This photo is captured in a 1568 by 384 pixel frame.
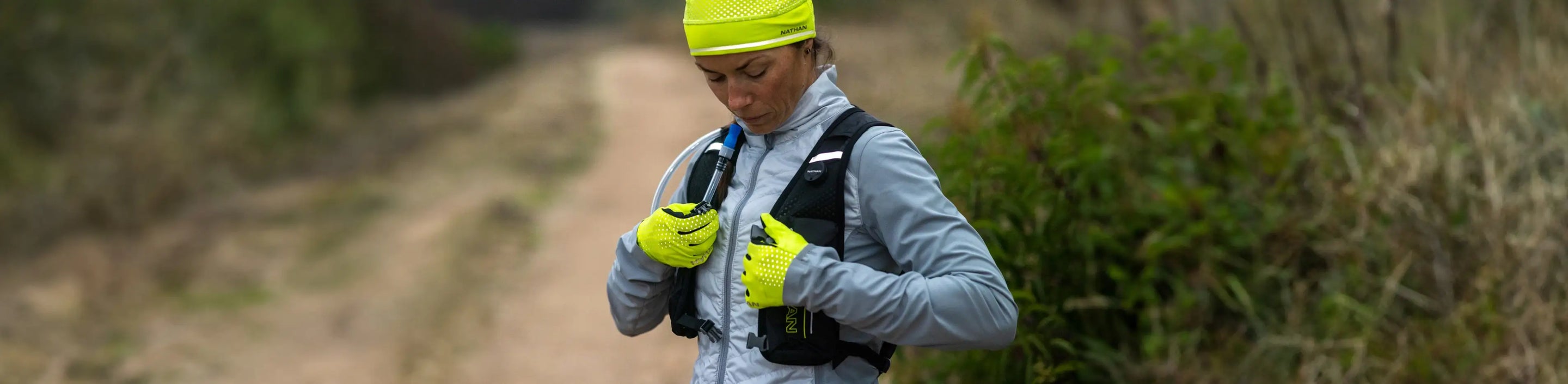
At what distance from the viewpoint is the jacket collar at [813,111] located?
82.4 inches

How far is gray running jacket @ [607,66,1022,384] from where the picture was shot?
1898mm

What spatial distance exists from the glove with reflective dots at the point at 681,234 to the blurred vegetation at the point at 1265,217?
1.36 m

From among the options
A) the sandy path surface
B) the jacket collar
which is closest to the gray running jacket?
the jacket collar

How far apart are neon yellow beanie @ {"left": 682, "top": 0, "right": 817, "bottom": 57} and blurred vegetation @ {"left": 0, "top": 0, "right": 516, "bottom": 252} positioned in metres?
8.09

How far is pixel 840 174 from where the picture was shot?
199 cm

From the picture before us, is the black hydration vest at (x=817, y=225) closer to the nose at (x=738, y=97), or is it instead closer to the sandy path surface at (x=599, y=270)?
the nose at (x=738, y=97)

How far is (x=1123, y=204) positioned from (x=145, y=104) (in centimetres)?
817

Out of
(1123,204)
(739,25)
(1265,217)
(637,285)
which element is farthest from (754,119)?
(1265,217)

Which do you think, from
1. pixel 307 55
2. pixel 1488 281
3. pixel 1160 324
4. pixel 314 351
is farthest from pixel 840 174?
pixel 307 55

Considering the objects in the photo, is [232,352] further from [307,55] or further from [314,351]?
[307,55]

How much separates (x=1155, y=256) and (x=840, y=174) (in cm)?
220

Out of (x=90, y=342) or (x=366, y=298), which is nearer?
(x=90, y=342)

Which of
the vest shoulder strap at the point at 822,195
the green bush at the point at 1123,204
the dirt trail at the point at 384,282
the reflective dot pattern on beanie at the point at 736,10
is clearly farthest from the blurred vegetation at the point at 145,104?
the vest shoulder strap at the point at 822,195

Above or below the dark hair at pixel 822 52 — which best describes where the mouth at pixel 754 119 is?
below
